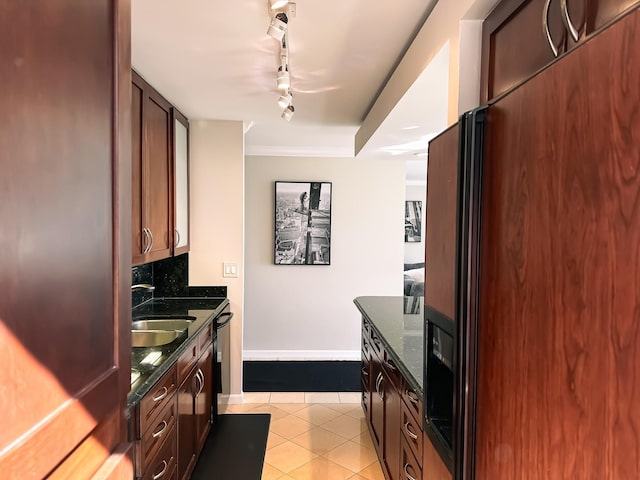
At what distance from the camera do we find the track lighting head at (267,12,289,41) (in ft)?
5.01

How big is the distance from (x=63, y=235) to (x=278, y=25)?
122 cm

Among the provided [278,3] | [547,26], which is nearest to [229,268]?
[278,3]

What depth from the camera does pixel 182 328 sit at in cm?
257

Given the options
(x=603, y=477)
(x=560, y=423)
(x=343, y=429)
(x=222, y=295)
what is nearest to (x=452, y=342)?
(x=560, y=423)

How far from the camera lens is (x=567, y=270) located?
0.70m

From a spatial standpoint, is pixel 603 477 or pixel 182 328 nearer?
pixel 603 477

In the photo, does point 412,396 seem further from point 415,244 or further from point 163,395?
point 415,244

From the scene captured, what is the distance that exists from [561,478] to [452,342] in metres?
0.50

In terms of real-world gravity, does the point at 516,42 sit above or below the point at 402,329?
above

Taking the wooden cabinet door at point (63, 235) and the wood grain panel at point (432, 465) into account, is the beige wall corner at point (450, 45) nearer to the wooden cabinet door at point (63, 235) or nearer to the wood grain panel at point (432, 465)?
the wooden cabinet door at point (63, 235)

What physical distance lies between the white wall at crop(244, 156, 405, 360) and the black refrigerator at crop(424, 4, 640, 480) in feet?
11.5

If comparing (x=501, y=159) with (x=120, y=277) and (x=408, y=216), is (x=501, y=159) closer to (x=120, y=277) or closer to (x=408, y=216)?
(x=120, y=277)

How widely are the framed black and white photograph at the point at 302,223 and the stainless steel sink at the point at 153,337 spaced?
2.20 meters

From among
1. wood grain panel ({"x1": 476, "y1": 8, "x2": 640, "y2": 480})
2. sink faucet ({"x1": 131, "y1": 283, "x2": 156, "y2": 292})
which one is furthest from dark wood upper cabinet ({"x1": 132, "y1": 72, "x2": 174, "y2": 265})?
wood grain panel ({"x1": 476, "y1": 8, "x2": 640, "y2": 480})
